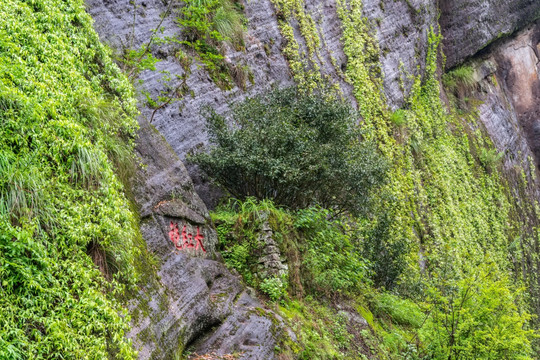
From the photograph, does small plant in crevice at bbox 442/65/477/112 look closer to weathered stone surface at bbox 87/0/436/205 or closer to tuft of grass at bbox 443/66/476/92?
tuft of grass at bbox 443/66/476/92

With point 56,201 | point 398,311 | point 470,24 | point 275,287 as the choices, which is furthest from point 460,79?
point 56,201

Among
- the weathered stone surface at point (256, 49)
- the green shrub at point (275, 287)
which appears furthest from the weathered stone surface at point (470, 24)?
the green shrub at point (275, 287)

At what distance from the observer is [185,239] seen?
5.22 meters

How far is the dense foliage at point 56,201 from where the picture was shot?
2.85 m

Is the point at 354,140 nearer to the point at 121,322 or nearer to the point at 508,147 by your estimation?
the point at 121,322

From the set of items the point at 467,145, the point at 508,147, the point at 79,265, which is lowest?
the point at 508,147

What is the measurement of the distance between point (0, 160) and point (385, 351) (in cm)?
543

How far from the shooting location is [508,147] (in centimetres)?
2233

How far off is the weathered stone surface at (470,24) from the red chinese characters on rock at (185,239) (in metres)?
19.0

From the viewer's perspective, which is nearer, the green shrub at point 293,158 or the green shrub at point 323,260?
→ the green shrub at point 323,260

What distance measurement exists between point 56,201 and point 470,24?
21.9 metres

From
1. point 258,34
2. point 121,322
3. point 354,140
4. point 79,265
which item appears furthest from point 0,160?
point 258,34

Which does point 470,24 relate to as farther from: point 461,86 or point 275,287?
point 275,287

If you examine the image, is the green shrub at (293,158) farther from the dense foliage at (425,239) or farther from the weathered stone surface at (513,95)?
the weathered stone surface at (513,95)
